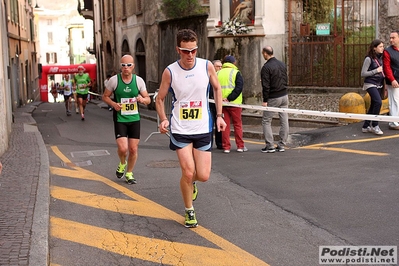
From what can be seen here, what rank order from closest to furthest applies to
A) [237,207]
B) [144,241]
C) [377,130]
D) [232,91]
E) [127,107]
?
[144,241] < [237,207] < [127,107] < [377,130] < [232,91]

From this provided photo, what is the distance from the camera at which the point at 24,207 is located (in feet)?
24.3

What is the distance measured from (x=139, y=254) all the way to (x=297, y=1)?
13.0m

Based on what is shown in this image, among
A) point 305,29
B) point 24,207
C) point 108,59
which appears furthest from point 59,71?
point 24,207

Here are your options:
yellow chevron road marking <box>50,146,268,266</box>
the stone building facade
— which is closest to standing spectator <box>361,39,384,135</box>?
the stone building facade

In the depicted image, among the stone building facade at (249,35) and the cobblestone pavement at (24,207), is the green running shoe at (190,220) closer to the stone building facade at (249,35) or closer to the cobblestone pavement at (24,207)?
the cobblestone pavement at (24,207)

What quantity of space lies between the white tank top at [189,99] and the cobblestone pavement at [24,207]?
1761 mm

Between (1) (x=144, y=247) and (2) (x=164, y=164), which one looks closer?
(1) (x=144, y=247)

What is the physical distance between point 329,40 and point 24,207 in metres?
11.4

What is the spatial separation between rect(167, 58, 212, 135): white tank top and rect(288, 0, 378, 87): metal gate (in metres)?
10.6

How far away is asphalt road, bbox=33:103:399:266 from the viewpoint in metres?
5.95

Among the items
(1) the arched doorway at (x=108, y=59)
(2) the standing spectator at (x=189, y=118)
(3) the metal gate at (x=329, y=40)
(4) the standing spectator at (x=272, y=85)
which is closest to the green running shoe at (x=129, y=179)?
(2) the standing spectator at (x=189, y=118)

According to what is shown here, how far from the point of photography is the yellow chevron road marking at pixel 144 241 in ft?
18.7

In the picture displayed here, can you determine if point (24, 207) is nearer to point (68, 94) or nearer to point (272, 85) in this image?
point (272, 85)

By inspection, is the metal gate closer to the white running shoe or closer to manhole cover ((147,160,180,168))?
the white running shoe
